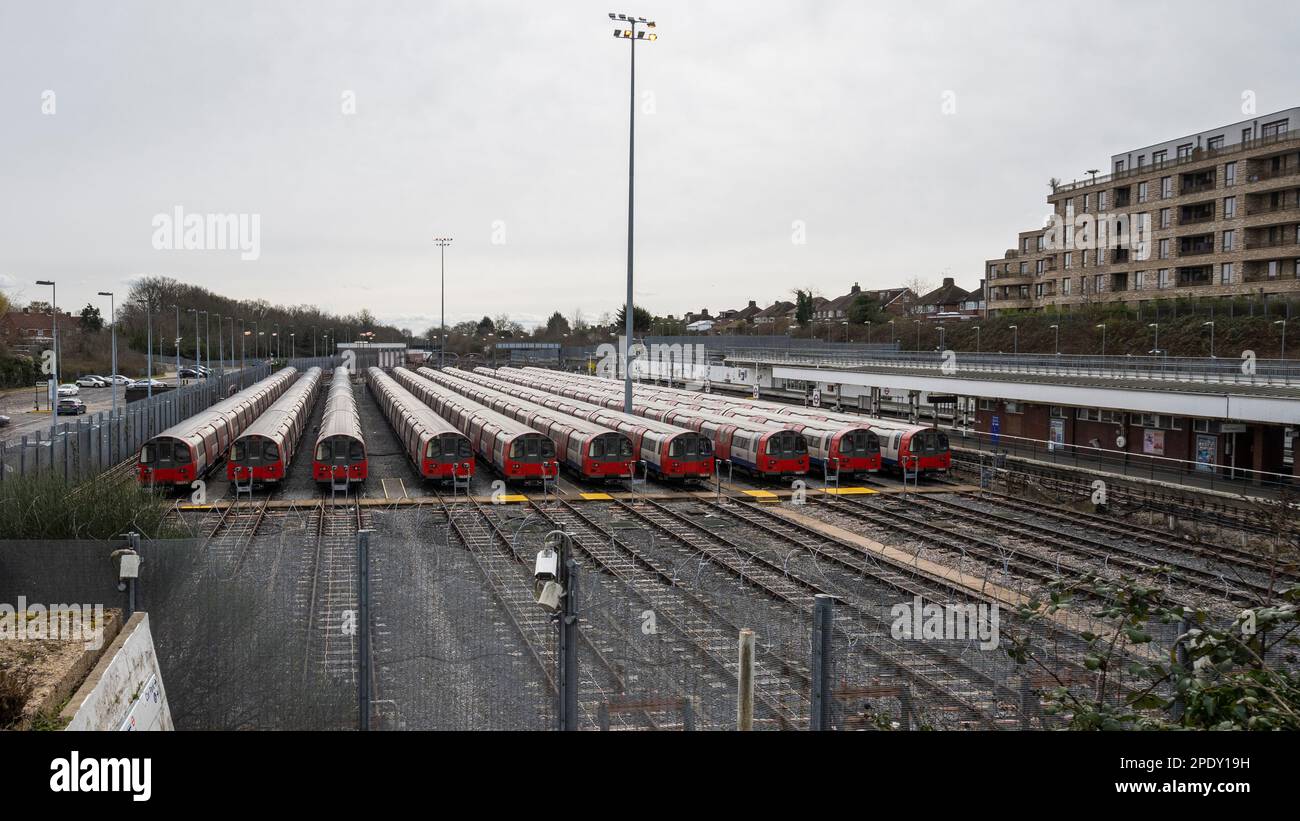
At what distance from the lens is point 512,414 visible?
4353 cm

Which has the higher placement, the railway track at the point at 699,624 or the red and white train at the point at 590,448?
the red and white train at the point at 590,448

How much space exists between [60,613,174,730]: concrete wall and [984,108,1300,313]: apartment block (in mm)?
59585

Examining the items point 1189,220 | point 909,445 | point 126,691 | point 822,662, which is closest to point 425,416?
point 909,445

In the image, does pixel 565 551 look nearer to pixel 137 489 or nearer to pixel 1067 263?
pixel 137 489

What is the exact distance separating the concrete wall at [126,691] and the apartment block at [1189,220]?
5959cm

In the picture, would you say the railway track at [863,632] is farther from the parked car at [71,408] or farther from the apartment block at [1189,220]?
the parked car at [71,408]

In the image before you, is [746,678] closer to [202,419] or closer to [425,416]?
[425,416]

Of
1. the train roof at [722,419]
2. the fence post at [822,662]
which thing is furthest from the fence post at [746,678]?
the train roof at [722,419]

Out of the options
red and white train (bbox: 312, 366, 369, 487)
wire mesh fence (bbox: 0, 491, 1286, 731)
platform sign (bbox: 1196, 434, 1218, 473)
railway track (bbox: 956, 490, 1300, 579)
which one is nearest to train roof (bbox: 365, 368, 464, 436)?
red and white train (bbox: 312, 366, 369, 487)

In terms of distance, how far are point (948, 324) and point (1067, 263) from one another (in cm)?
1702

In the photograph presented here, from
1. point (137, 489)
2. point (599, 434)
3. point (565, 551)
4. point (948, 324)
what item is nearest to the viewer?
point (565, 551)

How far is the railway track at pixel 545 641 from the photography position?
36.3 ft
